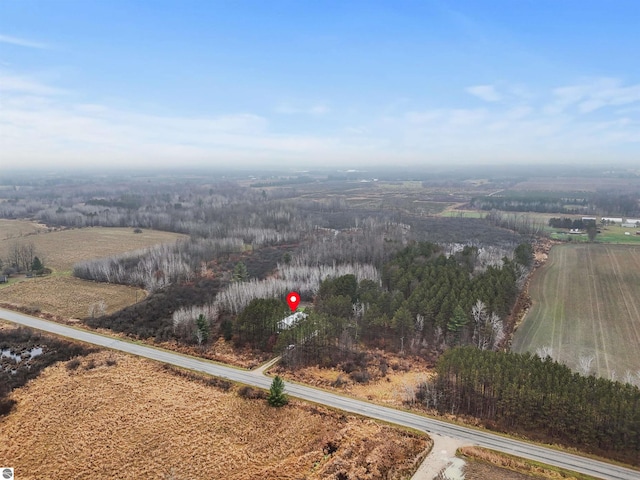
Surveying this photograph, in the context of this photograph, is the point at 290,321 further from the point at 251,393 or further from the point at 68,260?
the point at 68,260

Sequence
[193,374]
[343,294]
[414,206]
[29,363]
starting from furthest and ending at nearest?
[414,206]
[343,294]
[29,363]
[193,374]

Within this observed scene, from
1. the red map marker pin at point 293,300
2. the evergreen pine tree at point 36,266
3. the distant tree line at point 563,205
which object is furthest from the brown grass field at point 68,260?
the distant tree line at point 563,205

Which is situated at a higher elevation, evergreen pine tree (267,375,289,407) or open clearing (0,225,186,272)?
evergreen pine tree (267,375,289,407)

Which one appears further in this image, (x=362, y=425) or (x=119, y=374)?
(x=119, y=374)

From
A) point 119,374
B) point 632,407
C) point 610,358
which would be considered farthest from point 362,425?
point 610,358

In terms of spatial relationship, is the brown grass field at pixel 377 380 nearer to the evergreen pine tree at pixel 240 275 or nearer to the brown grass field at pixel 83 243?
the evergreen pine tree at pixel 240 275

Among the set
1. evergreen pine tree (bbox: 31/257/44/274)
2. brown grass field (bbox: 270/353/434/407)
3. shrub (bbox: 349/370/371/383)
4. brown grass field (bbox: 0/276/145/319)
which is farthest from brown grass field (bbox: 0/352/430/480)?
evergreen pine tree (bbox: 31/257/44/274)

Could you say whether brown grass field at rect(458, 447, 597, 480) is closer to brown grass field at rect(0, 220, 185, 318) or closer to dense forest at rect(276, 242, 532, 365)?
dense forest at rect(276, 242, 532, 365)

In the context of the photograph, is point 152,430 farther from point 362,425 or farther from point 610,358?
point 610,358
